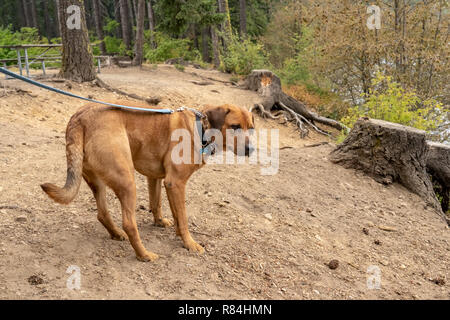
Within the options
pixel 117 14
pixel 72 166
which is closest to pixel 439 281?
pixel 72 166

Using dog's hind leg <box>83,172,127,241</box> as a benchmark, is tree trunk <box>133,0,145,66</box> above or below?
above

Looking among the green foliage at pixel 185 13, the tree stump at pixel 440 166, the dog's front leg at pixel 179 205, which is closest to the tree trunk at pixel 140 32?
the green foliage at pixel 185 13

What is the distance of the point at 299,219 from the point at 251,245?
1.26 meters

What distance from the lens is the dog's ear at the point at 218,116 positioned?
3.64m

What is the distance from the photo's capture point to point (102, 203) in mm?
3732

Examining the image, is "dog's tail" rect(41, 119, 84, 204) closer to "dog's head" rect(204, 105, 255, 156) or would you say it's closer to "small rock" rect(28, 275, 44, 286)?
"small rock" rect(28, 275, 44, 286)

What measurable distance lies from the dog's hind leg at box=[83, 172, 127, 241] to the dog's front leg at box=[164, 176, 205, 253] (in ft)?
2.07

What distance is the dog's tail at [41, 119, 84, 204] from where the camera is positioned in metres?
3.07

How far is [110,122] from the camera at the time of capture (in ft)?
11.2

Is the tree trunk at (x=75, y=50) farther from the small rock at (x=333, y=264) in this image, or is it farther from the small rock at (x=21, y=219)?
the small rock at (x=333, y=264)

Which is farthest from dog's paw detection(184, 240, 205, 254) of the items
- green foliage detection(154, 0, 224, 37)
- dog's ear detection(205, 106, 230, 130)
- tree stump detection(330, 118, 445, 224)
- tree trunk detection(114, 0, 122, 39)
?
tree trunk detection(114, 0, 122, 39)

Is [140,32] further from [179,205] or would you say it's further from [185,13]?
[179,205]
